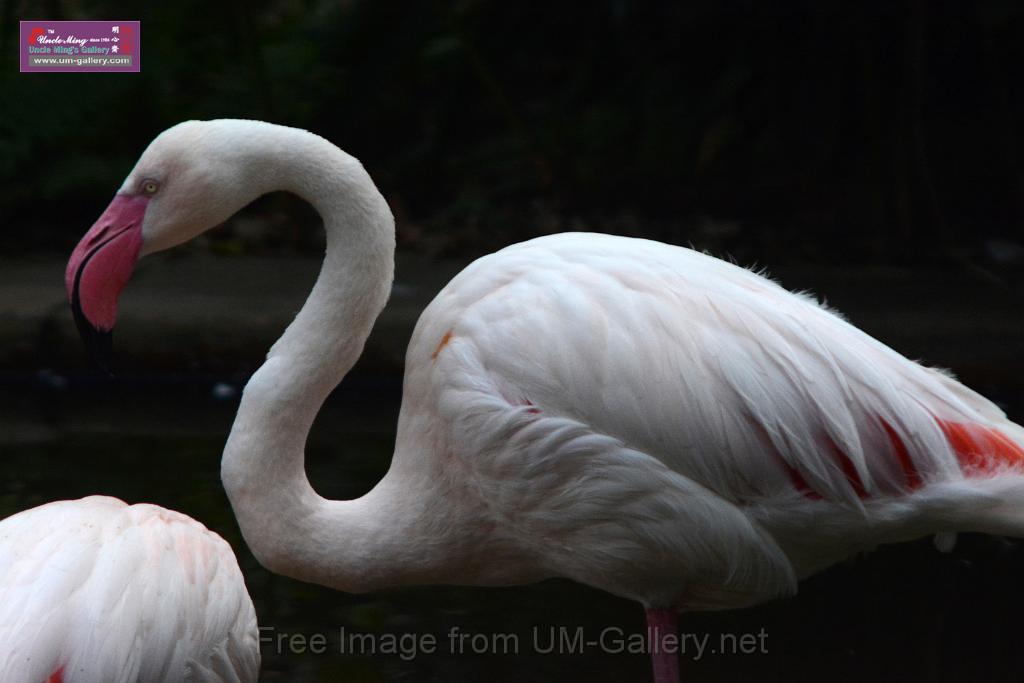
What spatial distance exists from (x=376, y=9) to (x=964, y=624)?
5.54m

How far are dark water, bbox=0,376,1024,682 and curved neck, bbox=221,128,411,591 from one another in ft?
2.31

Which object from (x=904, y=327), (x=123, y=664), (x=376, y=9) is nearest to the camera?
(x=123, y=664)

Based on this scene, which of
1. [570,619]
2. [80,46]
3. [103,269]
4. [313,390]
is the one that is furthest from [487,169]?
[103,269]

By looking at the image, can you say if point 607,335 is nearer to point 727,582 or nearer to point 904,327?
point 727,582

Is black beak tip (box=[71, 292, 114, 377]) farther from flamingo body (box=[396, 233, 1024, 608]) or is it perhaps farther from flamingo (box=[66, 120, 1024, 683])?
flamingo body (box=[396, 233, 1024, 608])

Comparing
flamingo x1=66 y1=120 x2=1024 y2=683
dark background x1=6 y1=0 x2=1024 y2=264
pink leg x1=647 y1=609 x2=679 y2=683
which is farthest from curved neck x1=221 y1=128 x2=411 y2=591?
dark background x1=6 y1=0 x2=1024 y2=264

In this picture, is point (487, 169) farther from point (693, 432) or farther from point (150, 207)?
point (693, 432)

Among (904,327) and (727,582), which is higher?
(727,582)

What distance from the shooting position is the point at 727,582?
327 cm

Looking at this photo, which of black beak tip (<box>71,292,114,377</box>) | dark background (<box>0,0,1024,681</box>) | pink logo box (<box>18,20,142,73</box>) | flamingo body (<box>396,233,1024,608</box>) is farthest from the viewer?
pink logo box (<box>18,20,142,73</box>)

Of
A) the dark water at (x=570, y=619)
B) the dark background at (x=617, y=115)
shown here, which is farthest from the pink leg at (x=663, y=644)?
the dark background at (x=617, y=115)

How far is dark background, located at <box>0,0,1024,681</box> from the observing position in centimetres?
616

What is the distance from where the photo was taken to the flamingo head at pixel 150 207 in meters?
3.38

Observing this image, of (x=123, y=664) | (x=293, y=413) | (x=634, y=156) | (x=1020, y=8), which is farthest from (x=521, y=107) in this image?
(x=123, y=664)
